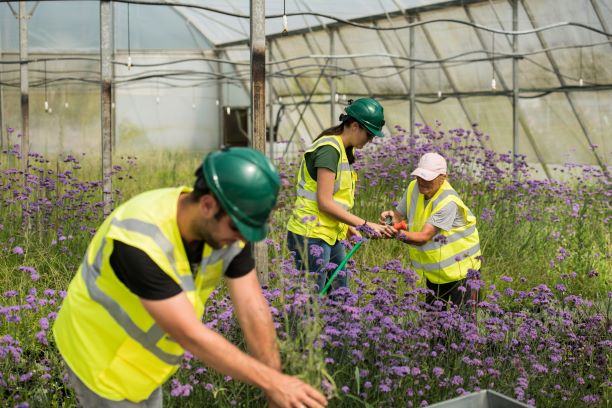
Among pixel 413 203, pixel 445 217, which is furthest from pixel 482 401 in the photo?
pixel 413 203

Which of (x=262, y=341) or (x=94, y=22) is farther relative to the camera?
(x=94, y=22)

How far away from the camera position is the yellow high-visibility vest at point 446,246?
4.12 m

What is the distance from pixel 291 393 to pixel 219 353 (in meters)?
0.19

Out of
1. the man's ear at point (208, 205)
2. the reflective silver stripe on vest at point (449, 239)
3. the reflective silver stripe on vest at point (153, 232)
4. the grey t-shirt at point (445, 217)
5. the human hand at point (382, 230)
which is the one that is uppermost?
the man's ear at point (208, 205)

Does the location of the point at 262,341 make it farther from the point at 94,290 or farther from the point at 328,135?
the point at 328,135

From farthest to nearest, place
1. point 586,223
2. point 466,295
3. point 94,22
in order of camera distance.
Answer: point 94,22 < point 586,223 < point 466,295

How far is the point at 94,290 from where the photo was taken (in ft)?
6.89

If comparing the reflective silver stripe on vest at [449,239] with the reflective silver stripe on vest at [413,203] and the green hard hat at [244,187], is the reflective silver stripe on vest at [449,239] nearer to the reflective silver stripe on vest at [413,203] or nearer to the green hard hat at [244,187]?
the reflective silver stripe on vest at [413,203]

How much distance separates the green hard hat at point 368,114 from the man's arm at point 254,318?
6.55 feet

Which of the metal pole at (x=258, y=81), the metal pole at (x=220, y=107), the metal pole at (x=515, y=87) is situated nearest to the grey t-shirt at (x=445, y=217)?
the metal pole at (x=258, y=81)

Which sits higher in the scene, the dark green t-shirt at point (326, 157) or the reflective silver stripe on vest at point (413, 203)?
the dark green t-shirt at point (326, 157)

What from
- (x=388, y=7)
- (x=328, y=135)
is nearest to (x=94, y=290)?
(x=328, y=135)

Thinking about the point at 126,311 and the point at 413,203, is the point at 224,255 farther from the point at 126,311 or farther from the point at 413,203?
the point at 413,203

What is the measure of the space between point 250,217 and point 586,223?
528 centimetres
